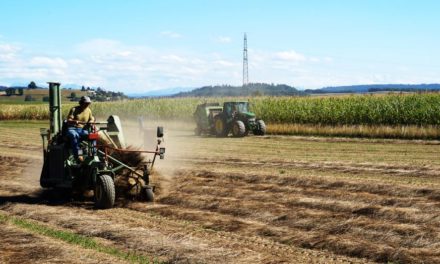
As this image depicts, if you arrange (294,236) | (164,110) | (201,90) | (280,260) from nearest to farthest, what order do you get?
1. (280,260)
2. (294,236)
3. (164,110)
4. (201,90)

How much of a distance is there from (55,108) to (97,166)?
2.48 metres

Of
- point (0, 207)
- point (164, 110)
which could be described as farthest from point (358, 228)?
point (164, 110)

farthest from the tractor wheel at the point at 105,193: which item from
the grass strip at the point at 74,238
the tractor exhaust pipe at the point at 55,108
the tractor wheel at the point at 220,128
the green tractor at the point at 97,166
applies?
the tractor wheel at the point at 220,128

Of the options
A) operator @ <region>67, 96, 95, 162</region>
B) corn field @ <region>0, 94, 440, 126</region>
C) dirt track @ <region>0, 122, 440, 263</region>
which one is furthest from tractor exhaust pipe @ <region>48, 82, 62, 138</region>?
A: corn field @ <region>0, 94, 440, 126</region>

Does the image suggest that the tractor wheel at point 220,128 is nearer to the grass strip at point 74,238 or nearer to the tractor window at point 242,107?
the tractor window at point 242,107

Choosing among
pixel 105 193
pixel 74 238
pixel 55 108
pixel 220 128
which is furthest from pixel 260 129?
pixel 74 238

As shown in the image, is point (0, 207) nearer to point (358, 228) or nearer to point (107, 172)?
point (107, 172)

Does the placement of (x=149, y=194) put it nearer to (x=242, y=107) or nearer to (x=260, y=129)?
(x=260, y=129)

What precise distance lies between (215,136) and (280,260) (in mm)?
23322

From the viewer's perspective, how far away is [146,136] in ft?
40.2

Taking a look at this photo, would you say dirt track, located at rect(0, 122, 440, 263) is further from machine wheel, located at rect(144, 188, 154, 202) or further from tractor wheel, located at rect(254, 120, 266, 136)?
tractor wheel, located at rect(254, 120, 266, 136)

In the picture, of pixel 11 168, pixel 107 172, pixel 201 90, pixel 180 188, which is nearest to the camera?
pixel 107 172

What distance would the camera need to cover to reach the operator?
11883 millimetres

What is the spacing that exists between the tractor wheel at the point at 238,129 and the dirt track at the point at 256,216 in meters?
12.0
